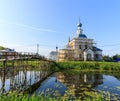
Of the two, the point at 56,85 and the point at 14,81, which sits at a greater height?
the point at 14,81

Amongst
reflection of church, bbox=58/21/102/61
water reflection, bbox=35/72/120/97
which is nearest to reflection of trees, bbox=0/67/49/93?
water reflection, bbox=35/72/120/97

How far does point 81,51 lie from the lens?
257ft

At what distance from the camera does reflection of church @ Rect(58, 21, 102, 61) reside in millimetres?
77094

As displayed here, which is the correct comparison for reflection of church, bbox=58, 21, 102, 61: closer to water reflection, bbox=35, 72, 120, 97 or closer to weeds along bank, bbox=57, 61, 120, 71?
weeds along bank, bbox=57, 61, 120, 71

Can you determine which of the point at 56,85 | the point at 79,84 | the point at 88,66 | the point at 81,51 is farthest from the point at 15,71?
the point at 81,51

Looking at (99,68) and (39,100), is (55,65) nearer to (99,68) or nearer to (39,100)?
(99,68)

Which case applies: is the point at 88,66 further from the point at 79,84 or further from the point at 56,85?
the point at 56,85

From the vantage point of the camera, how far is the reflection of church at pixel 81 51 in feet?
253

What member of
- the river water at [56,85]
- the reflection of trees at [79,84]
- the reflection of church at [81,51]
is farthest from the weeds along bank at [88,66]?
the river water at [56,85]

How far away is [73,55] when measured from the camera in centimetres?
7856

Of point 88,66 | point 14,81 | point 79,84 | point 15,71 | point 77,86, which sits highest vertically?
point 88,66

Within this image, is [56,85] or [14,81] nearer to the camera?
[14,81]

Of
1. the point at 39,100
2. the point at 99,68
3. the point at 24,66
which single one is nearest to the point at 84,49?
the point at 99,68

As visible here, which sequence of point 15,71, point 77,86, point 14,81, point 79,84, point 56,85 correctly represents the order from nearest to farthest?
1. point 14,81
2. point 15,71
3. point 77,86
4. point 56,85
5. point 79,84
